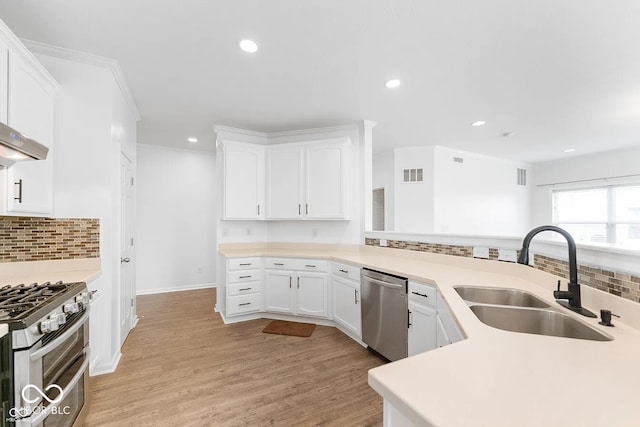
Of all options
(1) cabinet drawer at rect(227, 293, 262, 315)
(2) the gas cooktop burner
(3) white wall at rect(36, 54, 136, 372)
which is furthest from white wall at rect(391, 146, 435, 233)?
(2) the gas cooktop burner

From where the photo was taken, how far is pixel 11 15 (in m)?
1.72

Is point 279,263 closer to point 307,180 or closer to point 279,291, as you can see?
point 279,291

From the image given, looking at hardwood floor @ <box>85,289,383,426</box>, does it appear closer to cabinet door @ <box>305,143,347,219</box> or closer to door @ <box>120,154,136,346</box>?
door @ <box>120,154,136,346</box>

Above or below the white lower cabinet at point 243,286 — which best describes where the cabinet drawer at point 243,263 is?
above

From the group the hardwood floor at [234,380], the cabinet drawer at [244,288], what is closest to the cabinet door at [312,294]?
the hardwood floor at [234,380]

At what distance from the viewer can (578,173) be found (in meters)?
5.86

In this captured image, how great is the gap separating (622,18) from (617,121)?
2984mm

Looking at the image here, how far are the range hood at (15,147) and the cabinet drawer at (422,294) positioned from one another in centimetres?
253

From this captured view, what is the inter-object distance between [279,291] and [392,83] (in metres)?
2.70

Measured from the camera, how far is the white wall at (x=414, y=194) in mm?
5043

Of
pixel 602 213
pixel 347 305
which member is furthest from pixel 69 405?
pixel 602 213

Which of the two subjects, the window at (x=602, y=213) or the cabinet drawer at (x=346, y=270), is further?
the window at (x=602, y=213)

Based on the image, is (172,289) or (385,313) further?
(172,289)

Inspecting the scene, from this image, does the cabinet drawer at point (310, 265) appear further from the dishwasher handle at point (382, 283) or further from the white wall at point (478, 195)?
the white wall at point (478, 195)
